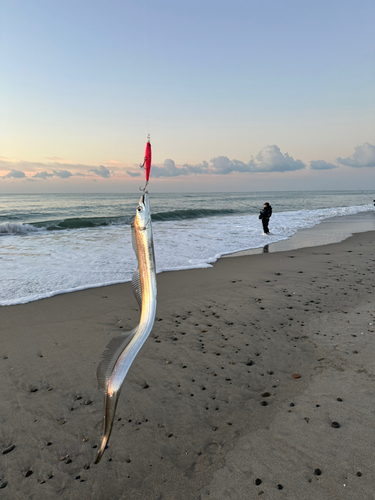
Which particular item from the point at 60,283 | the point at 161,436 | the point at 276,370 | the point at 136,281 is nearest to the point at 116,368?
the point at 136,281

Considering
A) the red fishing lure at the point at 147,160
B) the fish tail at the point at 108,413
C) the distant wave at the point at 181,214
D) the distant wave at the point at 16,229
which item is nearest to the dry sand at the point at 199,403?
the fish tail at the point at 108,413

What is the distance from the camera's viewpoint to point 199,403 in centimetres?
401

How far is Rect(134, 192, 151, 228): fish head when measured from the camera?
136cm

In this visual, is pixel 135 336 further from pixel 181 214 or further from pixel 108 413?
pixel 181 214

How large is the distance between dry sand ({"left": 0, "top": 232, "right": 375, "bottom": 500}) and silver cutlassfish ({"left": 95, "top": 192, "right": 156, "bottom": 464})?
2246 mm

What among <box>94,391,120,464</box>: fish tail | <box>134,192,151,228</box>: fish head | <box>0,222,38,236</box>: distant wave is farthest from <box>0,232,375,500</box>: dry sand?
<box>0,222,38,236</box>: distant wave

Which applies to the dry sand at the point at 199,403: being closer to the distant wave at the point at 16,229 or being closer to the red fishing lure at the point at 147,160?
the red fishing lure at the point at 147,160

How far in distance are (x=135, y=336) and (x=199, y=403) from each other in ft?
9.99

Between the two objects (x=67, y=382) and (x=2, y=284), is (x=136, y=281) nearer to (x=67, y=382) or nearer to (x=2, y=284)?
(x=67, y=382)

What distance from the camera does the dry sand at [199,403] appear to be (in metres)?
3.00

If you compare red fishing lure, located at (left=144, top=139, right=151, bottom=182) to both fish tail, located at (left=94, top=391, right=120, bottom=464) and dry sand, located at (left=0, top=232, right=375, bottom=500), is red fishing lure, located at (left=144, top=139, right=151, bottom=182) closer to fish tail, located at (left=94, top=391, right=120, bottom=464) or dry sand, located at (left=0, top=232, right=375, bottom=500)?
fish tail, located at (left=94, top=391, right=120, bottom=464)

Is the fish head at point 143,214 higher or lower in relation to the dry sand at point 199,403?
higher

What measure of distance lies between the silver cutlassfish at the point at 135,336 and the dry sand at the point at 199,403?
2.25 metres

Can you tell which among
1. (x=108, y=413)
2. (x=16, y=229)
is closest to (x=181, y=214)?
(x=16, y=229)
